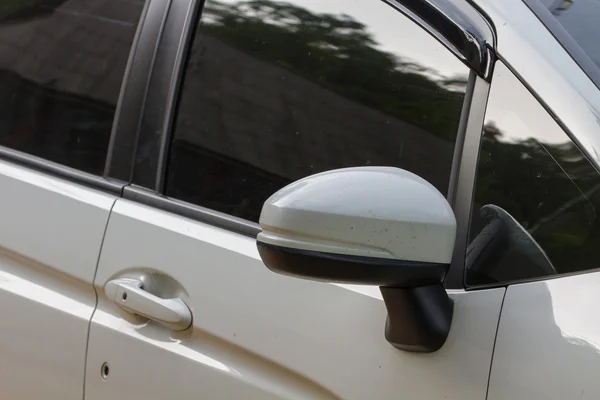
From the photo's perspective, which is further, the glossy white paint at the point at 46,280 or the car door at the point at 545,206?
the glossy white paint at the point at 46,280

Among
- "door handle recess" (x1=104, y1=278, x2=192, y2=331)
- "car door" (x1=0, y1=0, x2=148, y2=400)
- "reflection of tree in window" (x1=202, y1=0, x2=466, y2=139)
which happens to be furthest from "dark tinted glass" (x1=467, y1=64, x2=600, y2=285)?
"car door" (x1=0, y1=0, x2=148, y2=400)

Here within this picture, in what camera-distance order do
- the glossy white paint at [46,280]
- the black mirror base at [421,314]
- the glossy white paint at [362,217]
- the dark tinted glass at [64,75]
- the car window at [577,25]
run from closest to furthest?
the glossy white paint at [362,217], the black mirror base at [421,314], the car window at [577,25], the glossy white paint at [46,280], the dark tinted glass at [64,75]

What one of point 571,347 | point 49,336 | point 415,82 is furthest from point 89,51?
point 571,347

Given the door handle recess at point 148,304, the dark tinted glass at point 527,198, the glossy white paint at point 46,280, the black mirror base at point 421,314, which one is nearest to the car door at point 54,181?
the glossy white paint at point 46,280

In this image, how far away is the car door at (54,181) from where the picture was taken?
203 cm

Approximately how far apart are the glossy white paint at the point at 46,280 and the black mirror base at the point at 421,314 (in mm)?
825

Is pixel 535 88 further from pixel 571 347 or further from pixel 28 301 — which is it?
pixel 28 301

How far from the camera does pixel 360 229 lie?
128 cm

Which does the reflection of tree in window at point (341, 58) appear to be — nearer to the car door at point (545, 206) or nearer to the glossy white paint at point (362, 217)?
the car door at point (545, 206)

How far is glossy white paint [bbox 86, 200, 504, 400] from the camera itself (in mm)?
1490

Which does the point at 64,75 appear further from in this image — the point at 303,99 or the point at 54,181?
the point at 303,99

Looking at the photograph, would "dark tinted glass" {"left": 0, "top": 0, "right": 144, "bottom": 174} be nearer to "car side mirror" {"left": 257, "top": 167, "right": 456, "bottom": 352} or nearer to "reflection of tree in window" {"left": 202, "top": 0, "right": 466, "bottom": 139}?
"reflection of tree in window" {"left": 202, "top": 0, "right": 466, "bottom": 139}

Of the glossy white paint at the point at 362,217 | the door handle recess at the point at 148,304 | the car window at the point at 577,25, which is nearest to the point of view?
the glossy white paint at the point at 362,217

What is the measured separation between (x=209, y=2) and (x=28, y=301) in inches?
33.9
